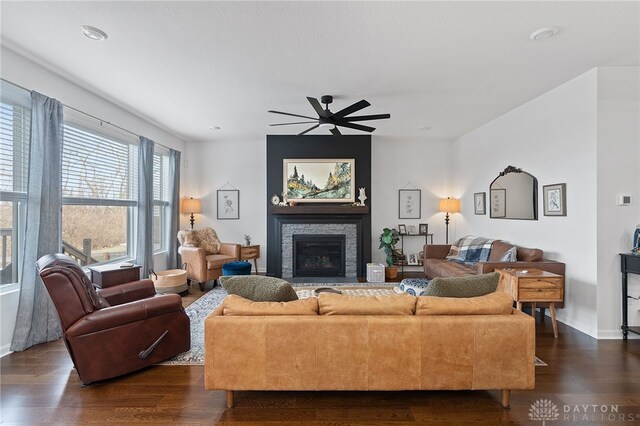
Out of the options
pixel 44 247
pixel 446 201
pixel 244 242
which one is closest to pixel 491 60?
pixel 446 201

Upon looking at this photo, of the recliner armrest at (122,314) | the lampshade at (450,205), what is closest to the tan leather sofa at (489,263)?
the lampshade at (450,205)

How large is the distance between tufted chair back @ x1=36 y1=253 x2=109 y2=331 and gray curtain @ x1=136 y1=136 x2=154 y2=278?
8.79 feet

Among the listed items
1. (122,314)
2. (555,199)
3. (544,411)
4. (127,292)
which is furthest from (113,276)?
(555,199)

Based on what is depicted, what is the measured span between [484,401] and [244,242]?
5439 millimetres

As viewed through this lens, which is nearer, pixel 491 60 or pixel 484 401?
pixel 484 401

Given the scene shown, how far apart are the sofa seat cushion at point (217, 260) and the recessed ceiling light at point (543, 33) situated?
16.6ft

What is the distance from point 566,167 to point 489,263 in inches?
58.1

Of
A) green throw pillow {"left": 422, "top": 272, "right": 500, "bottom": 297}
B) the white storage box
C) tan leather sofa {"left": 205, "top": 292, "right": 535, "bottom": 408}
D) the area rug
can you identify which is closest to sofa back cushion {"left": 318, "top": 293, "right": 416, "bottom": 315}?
tan leather sofa {"left": 205, "top": 292, "right": 535, "bottom": 408}

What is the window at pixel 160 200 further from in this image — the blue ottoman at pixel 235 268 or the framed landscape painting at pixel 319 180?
the framed landscape painting at pixel 319 180

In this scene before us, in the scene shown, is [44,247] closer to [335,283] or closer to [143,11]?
[143,11]

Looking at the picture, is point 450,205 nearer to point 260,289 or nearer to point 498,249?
point 498,249

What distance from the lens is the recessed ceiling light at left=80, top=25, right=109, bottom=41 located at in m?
2.57

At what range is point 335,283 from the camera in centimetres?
571

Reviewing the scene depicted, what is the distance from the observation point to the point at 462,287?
2227 mm
